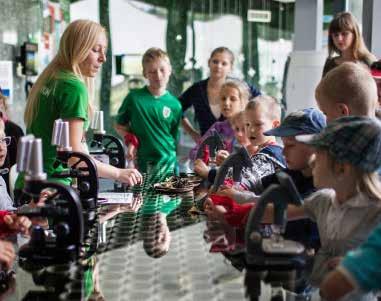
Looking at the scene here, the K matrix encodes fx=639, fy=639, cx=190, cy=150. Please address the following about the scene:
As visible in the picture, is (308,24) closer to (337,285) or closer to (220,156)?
(220,156)

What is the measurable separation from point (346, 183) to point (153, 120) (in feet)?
9.64

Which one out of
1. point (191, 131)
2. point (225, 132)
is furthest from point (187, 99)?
point (225, 132)

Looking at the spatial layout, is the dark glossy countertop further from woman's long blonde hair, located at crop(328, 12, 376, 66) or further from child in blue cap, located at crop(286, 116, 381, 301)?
woman's long blonde hair, located at crop(328, 12, 376, 66)

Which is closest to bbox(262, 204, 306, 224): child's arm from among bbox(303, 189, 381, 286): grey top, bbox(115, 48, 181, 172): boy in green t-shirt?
bbox(303, 189, 381, 286): grey top

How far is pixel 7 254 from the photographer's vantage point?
62.7 inches

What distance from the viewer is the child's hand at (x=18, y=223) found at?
180cm

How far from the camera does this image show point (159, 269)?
1.56m

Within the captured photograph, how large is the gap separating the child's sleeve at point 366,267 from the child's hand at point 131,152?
2692 millimetres

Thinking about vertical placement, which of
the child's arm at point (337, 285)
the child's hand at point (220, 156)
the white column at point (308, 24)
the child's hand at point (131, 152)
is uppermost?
the white column at point (308, 24)

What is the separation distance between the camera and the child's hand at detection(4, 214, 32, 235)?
1799 mm

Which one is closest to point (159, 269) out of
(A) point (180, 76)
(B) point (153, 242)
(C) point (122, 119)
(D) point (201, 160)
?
(B) point (153, 242)

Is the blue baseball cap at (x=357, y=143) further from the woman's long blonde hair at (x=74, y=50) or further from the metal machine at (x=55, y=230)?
the woman's long blonde hair at (x=74, y=50)

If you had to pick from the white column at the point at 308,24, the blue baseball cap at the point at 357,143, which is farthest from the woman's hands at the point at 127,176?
the white column at the point at 308,24

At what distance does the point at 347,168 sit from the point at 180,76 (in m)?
5.97
